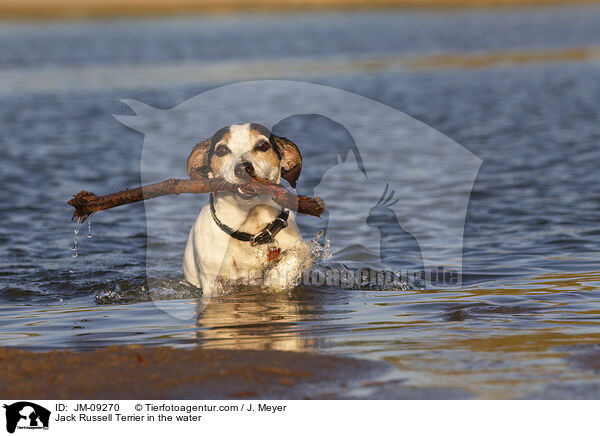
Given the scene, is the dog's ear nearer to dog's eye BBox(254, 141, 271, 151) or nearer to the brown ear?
dog's eye BBox(254, 141, 271, 151)

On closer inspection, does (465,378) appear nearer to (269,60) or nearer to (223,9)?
(269,60)

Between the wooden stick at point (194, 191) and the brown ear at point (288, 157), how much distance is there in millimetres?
536

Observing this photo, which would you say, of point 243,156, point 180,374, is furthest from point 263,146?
point 180,374

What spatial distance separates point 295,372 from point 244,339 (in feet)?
3.12

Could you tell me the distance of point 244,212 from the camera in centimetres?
705

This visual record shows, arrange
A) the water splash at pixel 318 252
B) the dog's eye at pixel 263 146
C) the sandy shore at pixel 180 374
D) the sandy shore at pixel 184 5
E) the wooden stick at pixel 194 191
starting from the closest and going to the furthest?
the sandy shore at pixel 180 374 < the wooden stick at pixel 194 191 < the dog's eye at pixel 263 146 < the water splash at pixel 318 252 < the sandy shore at pixel 184 5

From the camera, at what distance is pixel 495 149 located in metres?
14.5

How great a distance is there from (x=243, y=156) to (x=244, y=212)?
49 cm

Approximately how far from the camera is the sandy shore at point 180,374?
15.7 ft

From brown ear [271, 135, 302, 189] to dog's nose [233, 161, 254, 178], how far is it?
0.47 m

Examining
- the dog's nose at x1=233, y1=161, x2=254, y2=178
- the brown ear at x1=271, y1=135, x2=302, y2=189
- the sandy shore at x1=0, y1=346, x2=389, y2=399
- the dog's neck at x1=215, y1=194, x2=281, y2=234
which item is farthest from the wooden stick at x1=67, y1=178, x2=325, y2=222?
the sandy shore at x1=0, y1=346, x2=389, y2=399

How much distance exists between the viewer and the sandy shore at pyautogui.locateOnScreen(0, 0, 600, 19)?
53.7 m
